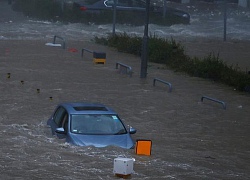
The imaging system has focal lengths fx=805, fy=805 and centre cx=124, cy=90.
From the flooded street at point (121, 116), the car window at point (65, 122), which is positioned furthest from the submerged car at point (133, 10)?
the car window at point (65, 122)

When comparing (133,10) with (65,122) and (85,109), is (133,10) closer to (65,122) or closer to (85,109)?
(85,109)

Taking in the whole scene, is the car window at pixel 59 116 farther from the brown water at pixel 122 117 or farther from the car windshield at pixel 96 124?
the car windshield at pixel 96 124

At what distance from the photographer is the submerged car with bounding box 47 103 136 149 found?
15.5 metres

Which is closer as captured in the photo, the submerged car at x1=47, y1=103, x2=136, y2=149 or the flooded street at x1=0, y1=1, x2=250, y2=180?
the flooded street at x1=0, y1=1, x2=250, y2=180

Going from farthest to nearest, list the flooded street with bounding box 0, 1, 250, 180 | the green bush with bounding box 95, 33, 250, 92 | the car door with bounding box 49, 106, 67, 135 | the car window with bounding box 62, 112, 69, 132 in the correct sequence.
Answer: the green bush with bounding box 95, 33, 250, 92, the car door with bounding box 49, 106, 67, 135, the car window with bounding box 62, 112, 69, 132, the flooded street with bounding box 0, 1, 250, 180

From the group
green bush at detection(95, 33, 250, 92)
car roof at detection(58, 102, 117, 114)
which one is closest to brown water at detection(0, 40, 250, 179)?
green bush at detection(95, 33, 250, 92)

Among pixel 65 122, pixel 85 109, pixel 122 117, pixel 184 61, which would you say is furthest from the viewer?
pixel 184 61

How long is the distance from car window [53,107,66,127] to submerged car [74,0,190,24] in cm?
2757

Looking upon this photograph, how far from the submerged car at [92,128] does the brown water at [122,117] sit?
25cm

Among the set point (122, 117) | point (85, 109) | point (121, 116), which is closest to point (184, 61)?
point (121, 116)

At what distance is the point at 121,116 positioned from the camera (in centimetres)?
2002

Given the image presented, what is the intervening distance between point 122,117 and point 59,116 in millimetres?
3319

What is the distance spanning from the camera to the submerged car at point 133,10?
147ft

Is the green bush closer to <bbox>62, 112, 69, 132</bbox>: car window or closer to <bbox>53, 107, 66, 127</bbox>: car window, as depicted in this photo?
<bbox>53, 107, 66, 127</bbox>: car window
